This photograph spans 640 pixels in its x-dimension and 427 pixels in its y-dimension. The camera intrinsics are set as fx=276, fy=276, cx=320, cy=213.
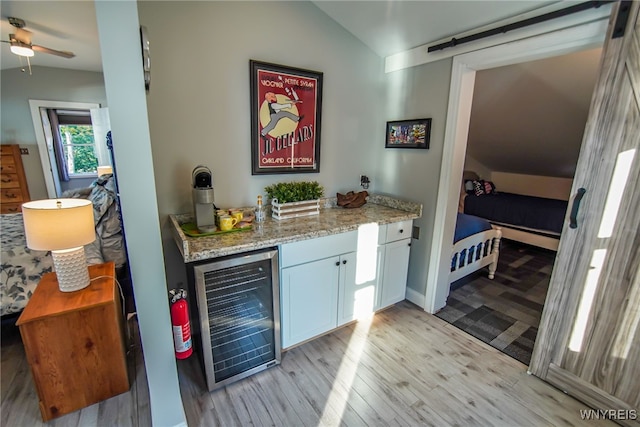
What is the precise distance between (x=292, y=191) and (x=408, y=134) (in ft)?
4.00

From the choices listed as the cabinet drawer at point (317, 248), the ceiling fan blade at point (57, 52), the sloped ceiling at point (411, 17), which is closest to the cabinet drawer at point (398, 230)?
the cabinet drawer at point (317, 248)

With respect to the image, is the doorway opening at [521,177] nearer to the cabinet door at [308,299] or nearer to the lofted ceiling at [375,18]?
the cabinet door at [308,299]

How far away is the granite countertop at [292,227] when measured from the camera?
156cm

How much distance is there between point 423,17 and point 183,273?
259 centimetres

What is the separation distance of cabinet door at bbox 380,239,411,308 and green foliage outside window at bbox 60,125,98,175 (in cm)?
447

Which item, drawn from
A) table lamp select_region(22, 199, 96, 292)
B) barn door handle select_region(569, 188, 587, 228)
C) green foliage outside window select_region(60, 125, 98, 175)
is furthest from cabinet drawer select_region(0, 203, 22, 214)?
barn door handle select_region(569, 188, 587, 228)

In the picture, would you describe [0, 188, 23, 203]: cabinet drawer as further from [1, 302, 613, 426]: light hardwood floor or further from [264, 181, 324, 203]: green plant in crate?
[264, 181, 324, 203]: green plant in crate

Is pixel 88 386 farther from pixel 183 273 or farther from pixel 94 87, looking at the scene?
pixel 94 87

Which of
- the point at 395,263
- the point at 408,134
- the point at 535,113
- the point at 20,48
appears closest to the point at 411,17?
the point at 408,134

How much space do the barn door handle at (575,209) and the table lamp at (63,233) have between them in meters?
2.79

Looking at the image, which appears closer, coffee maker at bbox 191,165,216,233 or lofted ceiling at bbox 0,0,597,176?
coffee maker at bbox 191,165,216,233

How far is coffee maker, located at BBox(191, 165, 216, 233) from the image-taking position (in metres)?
1.70

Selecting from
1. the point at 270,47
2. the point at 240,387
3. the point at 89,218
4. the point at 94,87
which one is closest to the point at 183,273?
the point at 89,218

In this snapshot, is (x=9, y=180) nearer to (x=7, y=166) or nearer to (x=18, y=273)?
(x=7, y=166)
